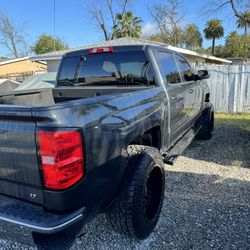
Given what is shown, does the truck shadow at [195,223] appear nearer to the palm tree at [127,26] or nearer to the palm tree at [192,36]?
the palm tree at [127,26]

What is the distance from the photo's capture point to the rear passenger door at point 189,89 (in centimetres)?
491

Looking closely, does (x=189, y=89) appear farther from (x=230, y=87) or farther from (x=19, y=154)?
(x=230, y=87)

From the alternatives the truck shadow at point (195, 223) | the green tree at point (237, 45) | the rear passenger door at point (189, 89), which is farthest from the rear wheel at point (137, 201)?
the green tree at point (237, 45)

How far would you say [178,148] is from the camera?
177 inches

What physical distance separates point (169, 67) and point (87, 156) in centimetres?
269

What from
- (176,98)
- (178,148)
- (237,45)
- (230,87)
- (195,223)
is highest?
(237,45)

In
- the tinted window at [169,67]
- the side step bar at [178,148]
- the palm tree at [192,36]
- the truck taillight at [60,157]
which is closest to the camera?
the truck taillight at [60,157]

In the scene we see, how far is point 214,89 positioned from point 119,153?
9511mm

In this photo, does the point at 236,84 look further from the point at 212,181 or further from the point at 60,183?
the point at 60,183

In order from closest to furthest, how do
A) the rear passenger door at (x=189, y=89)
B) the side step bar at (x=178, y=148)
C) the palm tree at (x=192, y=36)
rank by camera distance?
1. the side step bar at (x=178, y=148)
2. the rear passenger door at (x=189, y=89)
3. the palm tree at (x=192, y=36)

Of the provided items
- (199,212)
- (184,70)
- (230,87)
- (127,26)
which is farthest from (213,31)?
(199,212)

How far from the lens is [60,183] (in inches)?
76.9

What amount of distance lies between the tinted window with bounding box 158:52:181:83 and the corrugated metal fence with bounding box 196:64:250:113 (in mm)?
6921

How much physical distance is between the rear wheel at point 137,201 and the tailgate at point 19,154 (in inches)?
35.1
